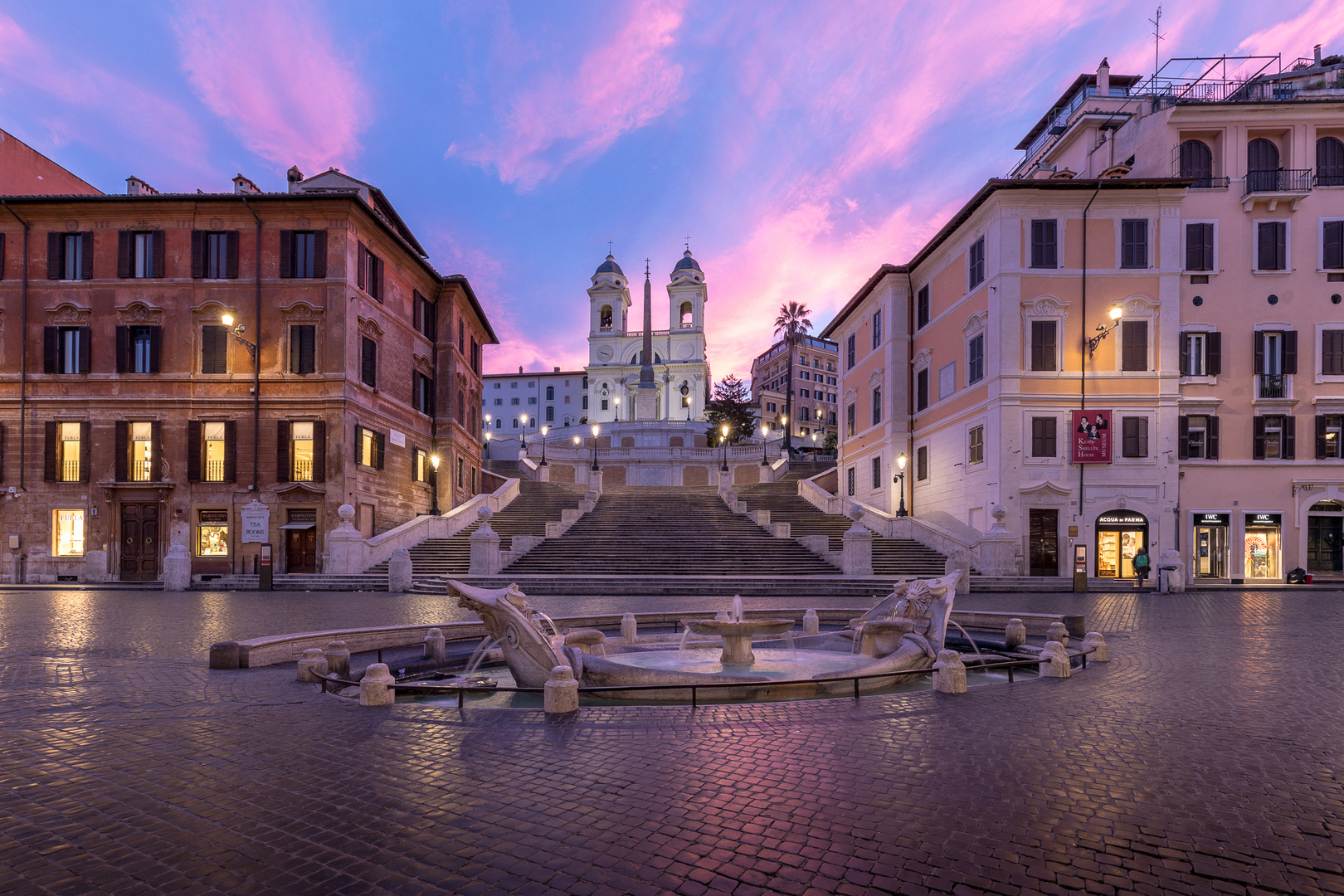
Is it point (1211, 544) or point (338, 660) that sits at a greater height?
point (338, 660)

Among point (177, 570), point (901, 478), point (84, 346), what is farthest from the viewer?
point (901, 478)

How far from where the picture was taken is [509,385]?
113 metres

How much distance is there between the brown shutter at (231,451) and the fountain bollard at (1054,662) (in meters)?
28.1

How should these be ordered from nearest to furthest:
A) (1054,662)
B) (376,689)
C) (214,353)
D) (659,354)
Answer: (376,689) → (1054,662) → (214,353) → (659,354)

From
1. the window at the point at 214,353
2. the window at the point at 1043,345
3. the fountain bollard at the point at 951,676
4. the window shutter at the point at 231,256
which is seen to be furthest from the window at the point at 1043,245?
the window at the point at 214,353

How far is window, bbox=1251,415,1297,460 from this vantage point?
92.2ft

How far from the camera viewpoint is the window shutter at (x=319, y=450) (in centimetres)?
2739

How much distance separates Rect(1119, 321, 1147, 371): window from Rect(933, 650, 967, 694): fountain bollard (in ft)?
78.6

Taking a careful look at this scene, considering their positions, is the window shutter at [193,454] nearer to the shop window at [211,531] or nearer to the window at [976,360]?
the shop window at [211,531]

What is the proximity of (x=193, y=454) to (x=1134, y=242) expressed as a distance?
122 feet

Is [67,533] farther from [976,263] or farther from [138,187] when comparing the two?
[976,263]

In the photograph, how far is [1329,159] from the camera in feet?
95.4

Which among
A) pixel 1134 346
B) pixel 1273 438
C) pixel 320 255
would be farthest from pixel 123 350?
pixel 1273 438

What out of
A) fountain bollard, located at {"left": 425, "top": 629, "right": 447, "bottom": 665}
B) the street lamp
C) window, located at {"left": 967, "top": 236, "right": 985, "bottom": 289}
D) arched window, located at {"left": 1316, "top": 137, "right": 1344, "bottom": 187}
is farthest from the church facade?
fountain bollard, located at {"left": 425, "top": 629, "right": 447, "bottom": 665}
